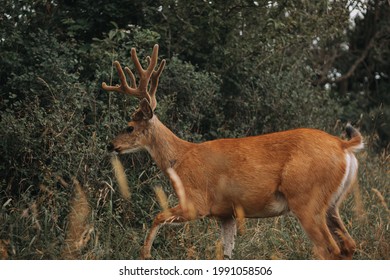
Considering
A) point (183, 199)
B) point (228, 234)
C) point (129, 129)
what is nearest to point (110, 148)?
point (129, 129)

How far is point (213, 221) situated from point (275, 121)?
3.53 m

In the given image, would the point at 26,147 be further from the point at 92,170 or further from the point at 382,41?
the point at 382,41

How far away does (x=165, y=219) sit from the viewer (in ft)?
24.2

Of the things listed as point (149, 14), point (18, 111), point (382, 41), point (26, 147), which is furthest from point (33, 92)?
point (382, 41)

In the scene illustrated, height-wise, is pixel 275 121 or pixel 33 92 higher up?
pixel 33 92

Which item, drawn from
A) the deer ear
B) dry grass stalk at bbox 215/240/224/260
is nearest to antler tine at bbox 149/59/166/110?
the deer ear

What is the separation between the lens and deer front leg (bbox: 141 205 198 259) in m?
7.23

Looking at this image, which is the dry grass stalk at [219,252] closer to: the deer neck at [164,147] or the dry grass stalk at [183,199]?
the dry grass stalk at [183,199]

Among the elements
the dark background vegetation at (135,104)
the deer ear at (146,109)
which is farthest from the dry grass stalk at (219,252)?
the deer ear at (146,109)

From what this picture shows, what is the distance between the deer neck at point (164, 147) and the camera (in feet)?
26.2

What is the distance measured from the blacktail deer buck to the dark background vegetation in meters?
0.38

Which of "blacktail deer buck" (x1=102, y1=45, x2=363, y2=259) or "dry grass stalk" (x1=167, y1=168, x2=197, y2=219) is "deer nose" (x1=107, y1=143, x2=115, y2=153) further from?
"dry grass stalk" (x1=167, y1=168, x2=197, y2=219)

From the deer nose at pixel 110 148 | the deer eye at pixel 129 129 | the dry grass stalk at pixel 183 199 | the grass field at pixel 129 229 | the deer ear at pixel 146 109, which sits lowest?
the grass field at pixel 129 229

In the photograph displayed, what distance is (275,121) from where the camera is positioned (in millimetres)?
11758
